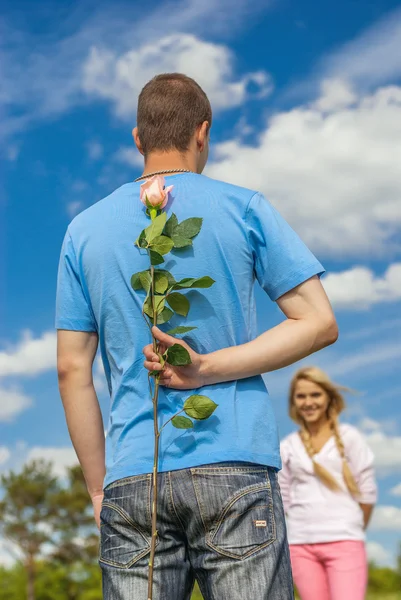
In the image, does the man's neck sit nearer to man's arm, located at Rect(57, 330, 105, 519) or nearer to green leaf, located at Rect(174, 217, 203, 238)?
green leaf, located at Rect(174, 217, 203, 238)

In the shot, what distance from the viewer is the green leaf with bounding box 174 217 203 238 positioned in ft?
7.93

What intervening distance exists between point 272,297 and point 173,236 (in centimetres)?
39

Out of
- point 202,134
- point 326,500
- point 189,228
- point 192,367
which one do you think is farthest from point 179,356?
point 326,500

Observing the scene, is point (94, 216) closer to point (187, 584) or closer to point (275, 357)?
point (275, 357)

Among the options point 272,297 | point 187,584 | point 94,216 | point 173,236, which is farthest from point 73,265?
point 187,584

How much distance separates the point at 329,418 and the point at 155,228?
5.06m

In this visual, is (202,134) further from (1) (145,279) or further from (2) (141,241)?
(1) (145,279)

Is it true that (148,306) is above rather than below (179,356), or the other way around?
above

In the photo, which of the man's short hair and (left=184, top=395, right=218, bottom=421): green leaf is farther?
the man's short hair

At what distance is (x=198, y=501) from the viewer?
2.24 meters

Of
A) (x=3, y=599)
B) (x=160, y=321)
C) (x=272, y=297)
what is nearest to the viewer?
(x=160, y=321)

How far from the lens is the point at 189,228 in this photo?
2422 millimetres

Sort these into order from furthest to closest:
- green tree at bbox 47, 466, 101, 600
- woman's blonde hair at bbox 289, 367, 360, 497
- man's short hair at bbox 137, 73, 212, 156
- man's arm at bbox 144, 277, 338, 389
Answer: green tree at bbox 47, 466, 101, 600, woman's blonde hair at bbox 289, 367, 360, 497, man's short hair at bbox 137, 73, 212, 156, man's arm at bbox 144, 277, 338, 389

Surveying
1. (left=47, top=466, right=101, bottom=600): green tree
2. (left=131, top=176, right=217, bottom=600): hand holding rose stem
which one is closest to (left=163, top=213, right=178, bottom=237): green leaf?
(left=131, top=176, right=217, bottom=600): hand holding rose stem
